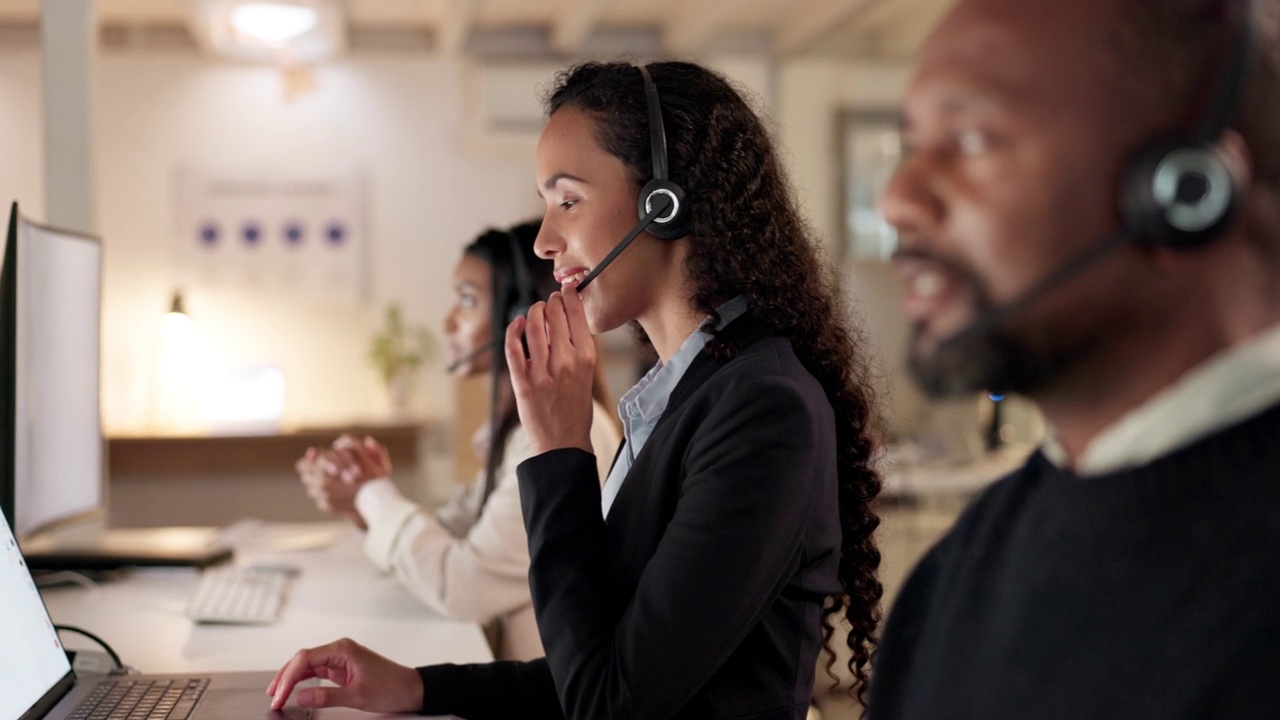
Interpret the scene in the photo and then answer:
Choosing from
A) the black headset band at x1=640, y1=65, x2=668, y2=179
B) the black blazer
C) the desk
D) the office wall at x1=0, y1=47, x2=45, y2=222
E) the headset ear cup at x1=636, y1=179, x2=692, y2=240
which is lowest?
the desk

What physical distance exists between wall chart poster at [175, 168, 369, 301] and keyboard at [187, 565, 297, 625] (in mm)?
2764

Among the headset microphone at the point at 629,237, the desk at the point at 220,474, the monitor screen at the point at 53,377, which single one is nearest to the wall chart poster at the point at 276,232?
the desk at the point at 220,474

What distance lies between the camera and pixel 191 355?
183 inches

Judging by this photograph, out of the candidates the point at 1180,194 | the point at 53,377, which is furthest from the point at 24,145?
the point at 1180,194

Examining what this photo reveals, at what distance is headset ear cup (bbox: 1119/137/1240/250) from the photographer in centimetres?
49

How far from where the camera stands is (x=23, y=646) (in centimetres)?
115

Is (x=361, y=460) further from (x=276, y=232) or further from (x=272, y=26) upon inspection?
(x=276, y=232)

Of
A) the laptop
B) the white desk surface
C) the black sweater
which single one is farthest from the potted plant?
the black sweater

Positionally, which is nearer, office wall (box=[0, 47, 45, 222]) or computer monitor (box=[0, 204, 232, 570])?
computer monitor (box=[0, 204, 232, 570])

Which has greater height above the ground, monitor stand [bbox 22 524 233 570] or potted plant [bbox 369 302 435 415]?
potted plant [bbox 369 302 435 415]

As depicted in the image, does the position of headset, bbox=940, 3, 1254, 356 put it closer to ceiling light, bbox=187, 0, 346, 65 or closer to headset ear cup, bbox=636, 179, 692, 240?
headset ear cup, bbox=636, 179, 692, 240

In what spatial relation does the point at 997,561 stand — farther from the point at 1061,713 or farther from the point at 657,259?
the point at 657,259

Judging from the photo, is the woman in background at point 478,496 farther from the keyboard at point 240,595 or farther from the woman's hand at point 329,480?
the keyboard at point 240,595

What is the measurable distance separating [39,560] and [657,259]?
154 cm
